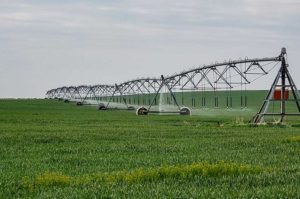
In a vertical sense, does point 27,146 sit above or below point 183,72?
below

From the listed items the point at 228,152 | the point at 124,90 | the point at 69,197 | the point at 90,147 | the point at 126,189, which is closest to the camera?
the point at 69,197

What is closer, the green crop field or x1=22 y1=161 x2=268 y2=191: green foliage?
the green crop field

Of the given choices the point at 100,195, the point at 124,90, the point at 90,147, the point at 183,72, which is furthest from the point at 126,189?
the point at 124,90

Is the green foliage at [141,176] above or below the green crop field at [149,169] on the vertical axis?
above

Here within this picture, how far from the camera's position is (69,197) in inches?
511

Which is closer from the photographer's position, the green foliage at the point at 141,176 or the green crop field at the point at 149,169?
the green crop field at the point at 149,169

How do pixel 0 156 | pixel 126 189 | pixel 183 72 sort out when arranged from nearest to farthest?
1. pixel 126 189
2. pixel 0 156
3. pixel 183 72

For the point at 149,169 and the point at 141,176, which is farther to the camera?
the point at 149,169

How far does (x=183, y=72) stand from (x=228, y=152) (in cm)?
5494

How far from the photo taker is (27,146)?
91.8 ft

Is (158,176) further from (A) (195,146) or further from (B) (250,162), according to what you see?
(A) (195,146)

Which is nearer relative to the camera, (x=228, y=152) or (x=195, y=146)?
(x=228, y=152)

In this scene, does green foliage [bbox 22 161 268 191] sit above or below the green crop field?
above

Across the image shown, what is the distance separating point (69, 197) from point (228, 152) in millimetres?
12646
